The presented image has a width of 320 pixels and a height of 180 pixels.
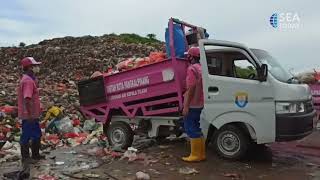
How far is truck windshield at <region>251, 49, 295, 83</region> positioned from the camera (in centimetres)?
811

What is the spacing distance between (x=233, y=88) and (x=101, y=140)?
12.5ft

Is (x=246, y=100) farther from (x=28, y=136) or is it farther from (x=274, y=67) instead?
(x=28, y=136)

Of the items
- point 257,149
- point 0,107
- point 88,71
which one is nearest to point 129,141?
point 257,149

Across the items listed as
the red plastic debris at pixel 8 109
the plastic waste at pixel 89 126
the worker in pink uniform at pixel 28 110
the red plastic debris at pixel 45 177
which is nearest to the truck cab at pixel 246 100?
the red plastic debris at pixel 45 177

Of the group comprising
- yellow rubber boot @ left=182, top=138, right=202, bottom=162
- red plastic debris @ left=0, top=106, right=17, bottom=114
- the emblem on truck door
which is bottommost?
yellow rubber boot @ left=182, top=138, right=202, bottom=162

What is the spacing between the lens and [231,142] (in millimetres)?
8422

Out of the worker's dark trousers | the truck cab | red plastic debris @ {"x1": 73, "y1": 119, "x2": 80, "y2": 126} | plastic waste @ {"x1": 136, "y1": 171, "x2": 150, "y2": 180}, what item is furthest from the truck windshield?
red plastic debris @ {"x1": 73, "y1": 119, "x2": 80, "y2": 126}

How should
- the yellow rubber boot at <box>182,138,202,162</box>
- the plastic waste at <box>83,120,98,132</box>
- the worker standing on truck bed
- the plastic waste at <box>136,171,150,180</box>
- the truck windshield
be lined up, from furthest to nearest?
the plastic waste at <box>83,120,98,132</box> < the yellow rubber boot at <box>182,138,202,162</box> < the worker standing on truck bed < the truck windshield < the plastic waste at <box>136,171,150,180</box>

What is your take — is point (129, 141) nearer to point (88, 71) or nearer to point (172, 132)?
point (172, 132)

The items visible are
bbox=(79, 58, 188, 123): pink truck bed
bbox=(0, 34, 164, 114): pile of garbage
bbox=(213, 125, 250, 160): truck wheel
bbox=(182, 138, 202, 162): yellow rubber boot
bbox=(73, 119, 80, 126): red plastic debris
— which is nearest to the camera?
bbox=(213, 125, 250, 160): truck wheel

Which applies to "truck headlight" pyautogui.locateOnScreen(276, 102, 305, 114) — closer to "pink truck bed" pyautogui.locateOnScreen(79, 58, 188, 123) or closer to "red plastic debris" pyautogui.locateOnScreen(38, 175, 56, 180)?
"pink truck bed" pyautogui.locateOnScreen(79, 58, 188, 123)

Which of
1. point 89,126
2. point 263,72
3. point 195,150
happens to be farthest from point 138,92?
point 89,126

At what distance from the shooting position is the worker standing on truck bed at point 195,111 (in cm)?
836

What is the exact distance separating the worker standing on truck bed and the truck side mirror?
41.4 inches
